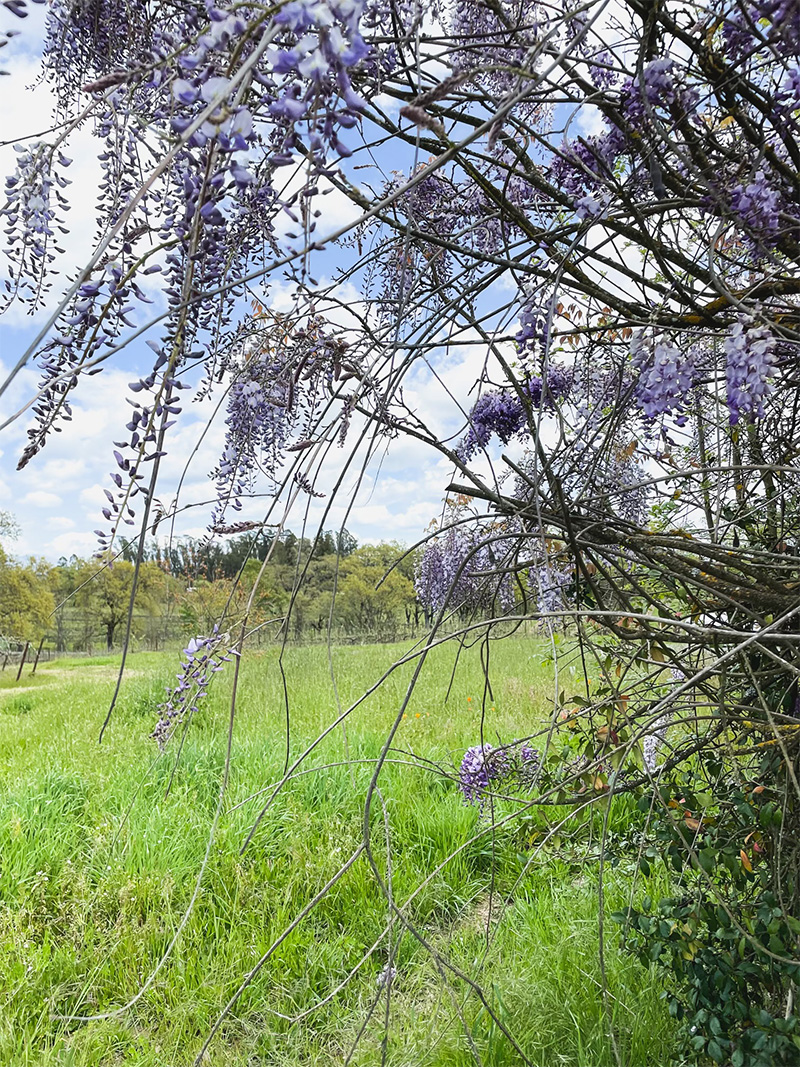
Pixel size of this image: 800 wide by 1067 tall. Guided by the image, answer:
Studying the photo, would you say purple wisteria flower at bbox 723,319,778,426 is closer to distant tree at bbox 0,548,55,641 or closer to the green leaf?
the green leaf

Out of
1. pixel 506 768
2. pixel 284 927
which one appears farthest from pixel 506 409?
pixel 284 927

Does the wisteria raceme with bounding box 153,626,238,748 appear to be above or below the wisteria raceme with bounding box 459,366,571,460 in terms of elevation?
below

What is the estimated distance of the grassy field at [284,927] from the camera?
5.90 ft

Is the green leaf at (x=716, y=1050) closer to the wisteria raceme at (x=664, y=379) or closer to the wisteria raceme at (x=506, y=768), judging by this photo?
the wisteria raceme at (x=506, y=768)

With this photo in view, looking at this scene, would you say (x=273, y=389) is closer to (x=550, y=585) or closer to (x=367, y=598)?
(x=550, y=585)

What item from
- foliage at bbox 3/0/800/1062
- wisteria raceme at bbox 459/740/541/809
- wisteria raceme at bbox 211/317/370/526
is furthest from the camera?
wisteria raceme at bbox 459/740/541/809

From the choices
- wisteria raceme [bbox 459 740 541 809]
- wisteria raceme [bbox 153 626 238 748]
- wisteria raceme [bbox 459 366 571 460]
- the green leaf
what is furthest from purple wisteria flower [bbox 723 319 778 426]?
the green leaf

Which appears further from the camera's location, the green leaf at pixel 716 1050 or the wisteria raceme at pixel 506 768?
the wisteria raceme at pixel 506 768

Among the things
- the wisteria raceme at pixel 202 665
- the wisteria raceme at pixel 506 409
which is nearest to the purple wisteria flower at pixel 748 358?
the wisteria raceme at pixel 506 409

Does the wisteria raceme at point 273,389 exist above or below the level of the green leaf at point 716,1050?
above

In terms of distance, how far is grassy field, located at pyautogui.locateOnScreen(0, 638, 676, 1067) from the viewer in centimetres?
180

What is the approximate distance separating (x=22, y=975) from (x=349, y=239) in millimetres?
2195

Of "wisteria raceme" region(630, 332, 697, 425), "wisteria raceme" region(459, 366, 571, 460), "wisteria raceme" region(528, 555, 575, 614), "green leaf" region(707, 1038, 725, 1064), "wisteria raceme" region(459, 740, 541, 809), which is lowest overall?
"green leaf" region(707, 1038, 725, 1064)

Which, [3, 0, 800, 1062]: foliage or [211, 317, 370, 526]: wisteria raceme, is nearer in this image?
[3, 0, 800, 1062]: foliage
